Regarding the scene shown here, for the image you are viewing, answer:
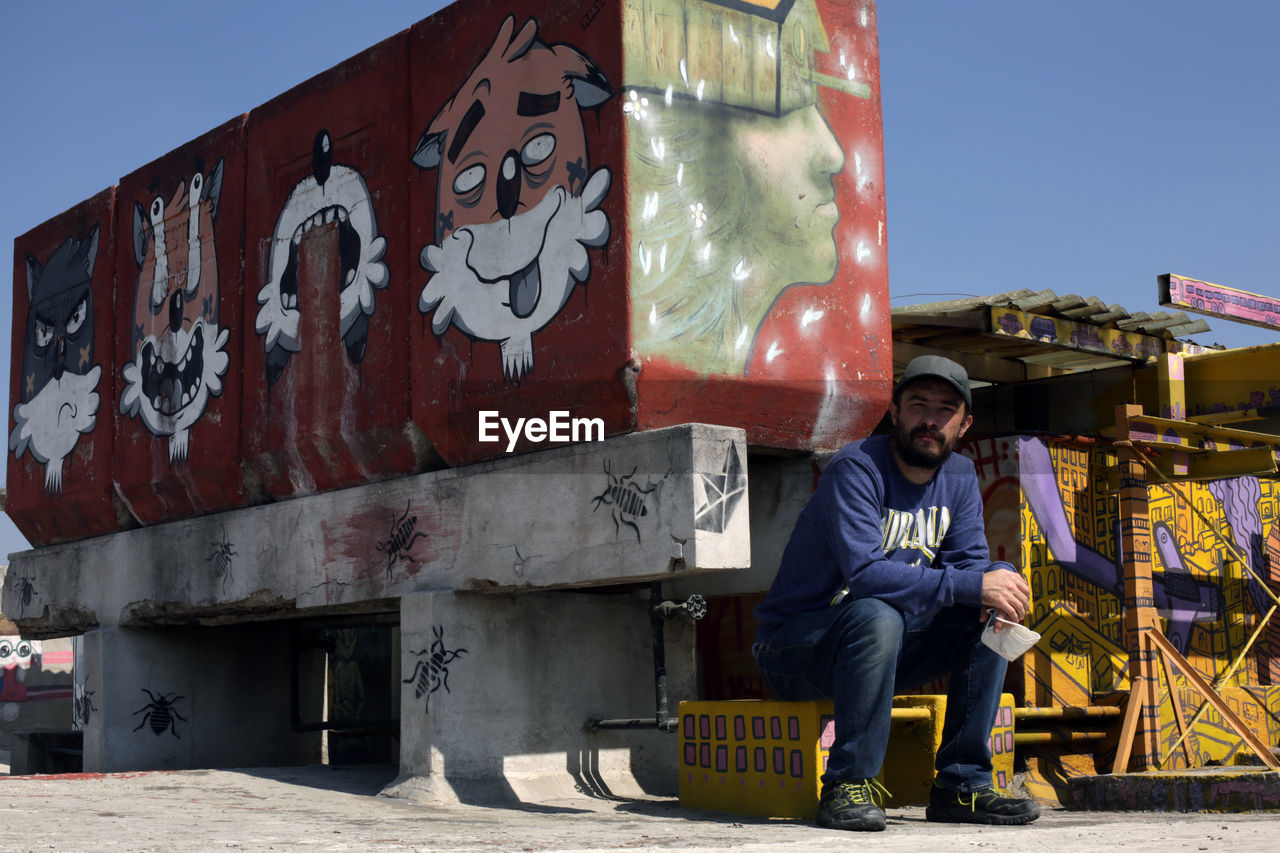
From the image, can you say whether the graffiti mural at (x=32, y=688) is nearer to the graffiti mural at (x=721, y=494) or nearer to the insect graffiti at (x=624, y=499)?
the insect graffiti at (x=624, y=499)

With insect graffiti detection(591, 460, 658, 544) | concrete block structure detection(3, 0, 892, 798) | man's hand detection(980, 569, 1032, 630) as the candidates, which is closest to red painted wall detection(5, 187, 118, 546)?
concrete block structure detection(3, 0, 892, 798)

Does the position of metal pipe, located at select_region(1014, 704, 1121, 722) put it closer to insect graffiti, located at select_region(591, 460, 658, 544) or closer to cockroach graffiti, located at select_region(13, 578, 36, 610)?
insect graffiti, located at select_region(591, 460, 658, 544)

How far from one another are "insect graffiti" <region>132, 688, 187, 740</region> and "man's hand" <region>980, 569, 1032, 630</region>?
6774mm

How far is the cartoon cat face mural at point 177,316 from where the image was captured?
9195mm

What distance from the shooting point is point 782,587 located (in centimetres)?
523

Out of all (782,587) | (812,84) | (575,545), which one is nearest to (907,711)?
(782,587)

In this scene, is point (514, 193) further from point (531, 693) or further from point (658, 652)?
point (531, 693)

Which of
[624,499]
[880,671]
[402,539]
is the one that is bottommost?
[880,671]

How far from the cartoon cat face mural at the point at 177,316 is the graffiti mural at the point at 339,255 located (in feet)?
2.08

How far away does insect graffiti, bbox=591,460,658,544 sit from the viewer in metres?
6.23

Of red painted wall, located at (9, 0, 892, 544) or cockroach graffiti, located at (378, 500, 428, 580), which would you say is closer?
red painted wall, located at (9, 0, 892, 544)

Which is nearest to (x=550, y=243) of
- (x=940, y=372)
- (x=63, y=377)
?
(x=940, y=372)

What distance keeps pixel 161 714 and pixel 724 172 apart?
571 cm

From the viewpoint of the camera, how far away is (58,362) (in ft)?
→ 35.5
